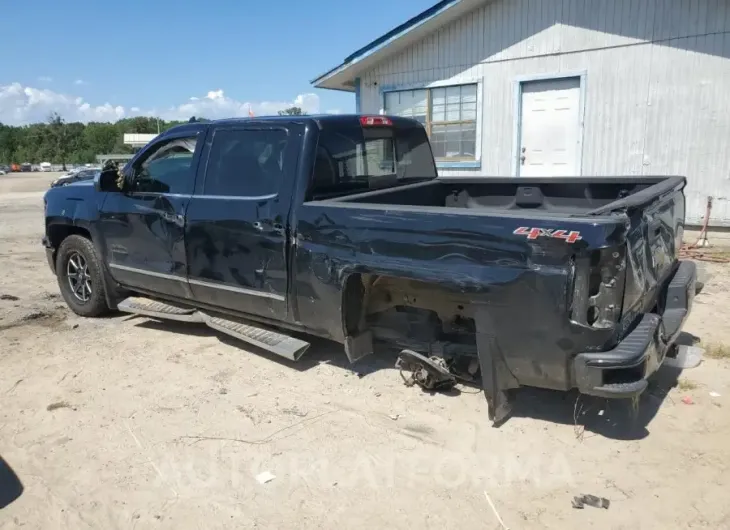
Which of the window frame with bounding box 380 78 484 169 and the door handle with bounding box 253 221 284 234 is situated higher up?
the window frame with bounding box 380 78 484 169

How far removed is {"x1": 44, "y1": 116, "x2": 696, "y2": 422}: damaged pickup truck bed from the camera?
10.0 feet

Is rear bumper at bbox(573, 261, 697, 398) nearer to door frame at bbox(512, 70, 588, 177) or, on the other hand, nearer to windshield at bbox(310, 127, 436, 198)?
windshield at bbox(310, 127, 436, 198)

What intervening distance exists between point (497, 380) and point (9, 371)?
12.6 feet

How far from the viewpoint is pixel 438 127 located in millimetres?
12469

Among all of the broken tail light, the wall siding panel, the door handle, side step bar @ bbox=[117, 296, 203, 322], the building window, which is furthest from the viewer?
the building window

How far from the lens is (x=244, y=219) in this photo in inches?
173

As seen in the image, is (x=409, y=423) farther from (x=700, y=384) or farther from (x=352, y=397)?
(x=700, y=384)

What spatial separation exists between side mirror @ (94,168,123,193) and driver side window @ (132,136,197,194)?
0.16 metres

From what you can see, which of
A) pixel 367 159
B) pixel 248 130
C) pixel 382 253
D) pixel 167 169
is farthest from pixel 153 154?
pixel 382 253

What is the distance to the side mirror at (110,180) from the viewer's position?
5340 mm

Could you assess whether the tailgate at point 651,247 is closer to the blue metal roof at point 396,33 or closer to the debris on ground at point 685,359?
the debris on ground at point 685,359

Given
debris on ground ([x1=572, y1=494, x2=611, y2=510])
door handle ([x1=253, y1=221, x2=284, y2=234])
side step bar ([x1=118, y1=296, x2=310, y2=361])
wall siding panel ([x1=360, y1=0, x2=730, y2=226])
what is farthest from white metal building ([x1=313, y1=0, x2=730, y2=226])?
debris on ground ([x1=572, y1=494, x2=611, y2=510])

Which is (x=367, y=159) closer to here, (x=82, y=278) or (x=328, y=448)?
(x=328, y=448)

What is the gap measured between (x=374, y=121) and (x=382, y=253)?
159 centimetres
